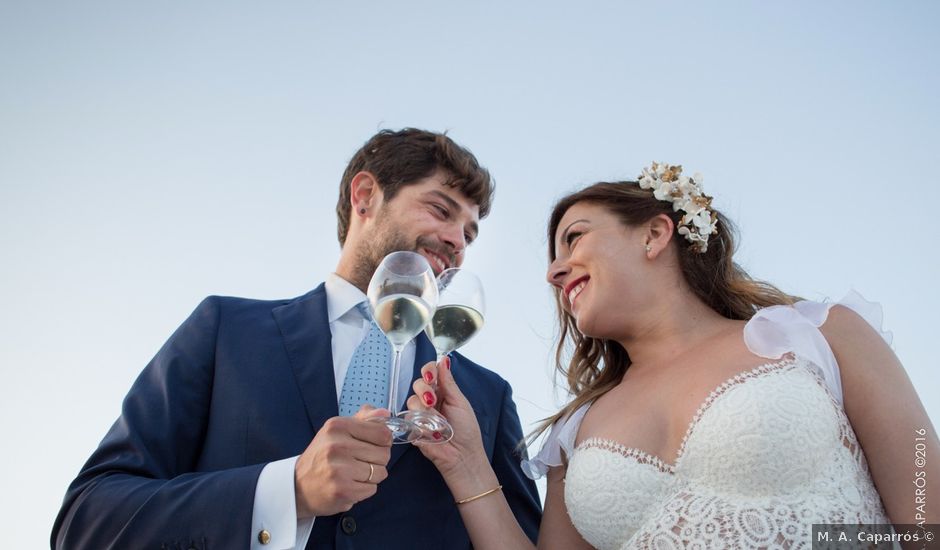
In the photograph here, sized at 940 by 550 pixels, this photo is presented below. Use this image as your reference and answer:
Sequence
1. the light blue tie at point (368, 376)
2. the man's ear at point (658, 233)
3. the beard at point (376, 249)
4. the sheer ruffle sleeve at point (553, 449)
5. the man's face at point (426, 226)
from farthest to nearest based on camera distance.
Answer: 1. the man's face at point (426, 226)
2. the beard at point (376, 249)
3. the man's ear at point (658, 233)
4. the sheer ruffle sleeve at point (553, 449)
5. the light blue tie at point (368, 376)

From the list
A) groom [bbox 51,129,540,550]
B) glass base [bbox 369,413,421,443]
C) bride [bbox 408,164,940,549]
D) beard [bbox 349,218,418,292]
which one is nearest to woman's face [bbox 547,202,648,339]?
bride [bbox 408,164,940,549]

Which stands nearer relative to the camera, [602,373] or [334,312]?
[334,312]

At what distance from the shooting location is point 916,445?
10.4 feet

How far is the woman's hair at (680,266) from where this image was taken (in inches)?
174

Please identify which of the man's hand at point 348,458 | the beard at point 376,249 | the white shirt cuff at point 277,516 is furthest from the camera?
the beard at point 376,249

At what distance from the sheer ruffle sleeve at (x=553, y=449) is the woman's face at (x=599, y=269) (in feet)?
1.69

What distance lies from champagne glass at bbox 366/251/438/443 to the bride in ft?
1.19

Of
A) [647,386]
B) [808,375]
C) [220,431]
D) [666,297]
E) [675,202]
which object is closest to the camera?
[808,375]

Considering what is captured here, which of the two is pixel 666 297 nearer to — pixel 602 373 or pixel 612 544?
pixel 602 373

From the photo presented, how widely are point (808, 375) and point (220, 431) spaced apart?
2721 mm

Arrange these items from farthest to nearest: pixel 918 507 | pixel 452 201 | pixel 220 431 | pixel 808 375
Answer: pixel 452 201 < pixel 220 431 < pixel 808 375 < pixel 918 507

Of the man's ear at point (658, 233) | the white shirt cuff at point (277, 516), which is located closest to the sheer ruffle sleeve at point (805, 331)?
the man's ear at point (658, 233)

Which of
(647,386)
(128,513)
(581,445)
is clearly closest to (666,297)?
(647,386)

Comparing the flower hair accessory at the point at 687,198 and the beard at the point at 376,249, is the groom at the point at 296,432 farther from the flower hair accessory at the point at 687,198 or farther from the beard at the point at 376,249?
the flower hair accessory at the point at 687,198
